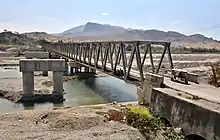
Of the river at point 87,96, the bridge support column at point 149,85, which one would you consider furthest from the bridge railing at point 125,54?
the river at point 87,96

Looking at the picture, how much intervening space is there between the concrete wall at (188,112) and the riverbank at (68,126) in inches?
30.4

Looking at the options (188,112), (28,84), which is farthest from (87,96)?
(188,112)

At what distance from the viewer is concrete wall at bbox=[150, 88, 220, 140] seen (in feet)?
29.3

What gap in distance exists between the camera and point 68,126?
10742mm

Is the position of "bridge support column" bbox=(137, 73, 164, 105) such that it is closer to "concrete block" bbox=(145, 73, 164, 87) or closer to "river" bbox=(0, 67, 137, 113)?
"concrete block" bbox=(145, 73, 164, 87)

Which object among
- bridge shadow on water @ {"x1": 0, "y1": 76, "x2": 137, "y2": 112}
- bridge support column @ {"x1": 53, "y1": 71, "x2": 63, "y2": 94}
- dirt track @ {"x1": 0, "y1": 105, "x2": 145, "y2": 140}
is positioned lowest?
bridge shadow on water @ {"x1": 0, "y1": 76, "x2": 137, "y2": 112}

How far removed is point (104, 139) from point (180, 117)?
2634 millimetres

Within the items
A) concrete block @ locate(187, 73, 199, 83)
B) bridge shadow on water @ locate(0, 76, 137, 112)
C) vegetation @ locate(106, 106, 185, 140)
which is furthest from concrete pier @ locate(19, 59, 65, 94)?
vegetation @ locate(106, 106, 185, 140)

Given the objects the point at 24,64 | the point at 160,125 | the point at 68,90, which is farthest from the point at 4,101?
the point at 160,125

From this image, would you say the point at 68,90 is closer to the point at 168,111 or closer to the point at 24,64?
the point at 24,64

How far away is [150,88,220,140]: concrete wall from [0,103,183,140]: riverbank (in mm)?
771

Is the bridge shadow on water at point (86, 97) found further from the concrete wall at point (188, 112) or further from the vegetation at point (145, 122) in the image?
the concrete wall at point (188, 112)

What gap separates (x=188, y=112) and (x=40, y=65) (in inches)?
835

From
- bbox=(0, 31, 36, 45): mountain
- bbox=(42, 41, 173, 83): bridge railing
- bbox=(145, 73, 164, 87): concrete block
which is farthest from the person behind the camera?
bbox=(0, 31, 36, 45): mountain
